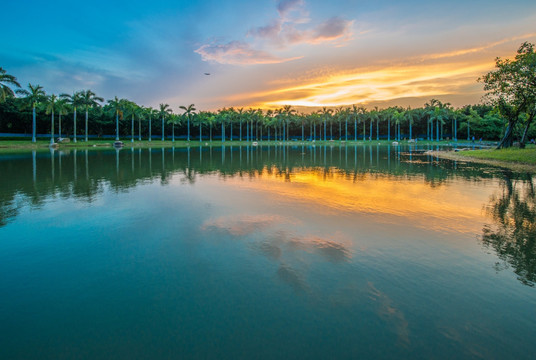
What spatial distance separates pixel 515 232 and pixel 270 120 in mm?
109072

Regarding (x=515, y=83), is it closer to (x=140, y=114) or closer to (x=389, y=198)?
(x=389, y=198)

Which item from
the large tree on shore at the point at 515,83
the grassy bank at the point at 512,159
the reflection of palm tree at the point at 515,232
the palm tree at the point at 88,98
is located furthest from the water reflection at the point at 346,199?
the palm tree at the point at 88,98

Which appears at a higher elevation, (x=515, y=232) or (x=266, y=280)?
(x=515, y=232)

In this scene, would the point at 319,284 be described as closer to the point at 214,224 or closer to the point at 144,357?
the point at 144,357

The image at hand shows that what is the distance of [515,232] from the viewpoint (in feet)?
29.0

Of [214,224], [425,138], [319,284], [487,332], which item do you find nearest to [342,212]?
[214,224]

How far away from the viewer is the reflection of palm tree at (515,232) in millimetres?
6728

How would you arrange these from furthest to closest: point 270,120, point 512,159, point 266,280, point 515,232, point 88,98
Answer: point 270,120, point 88,98, point 512,159, point 515,232, point 266,280

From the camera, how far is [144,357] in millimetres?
3990

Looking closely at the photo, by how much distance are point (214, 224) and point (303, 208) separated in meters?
3.59

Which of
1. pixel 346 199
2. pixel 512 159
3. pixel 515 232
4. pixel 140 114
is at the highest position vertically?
pixel 140 114

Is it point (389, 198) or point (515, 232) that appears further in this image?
point (389, 198)

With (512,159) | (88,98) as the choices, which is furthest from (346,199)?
(88,98)

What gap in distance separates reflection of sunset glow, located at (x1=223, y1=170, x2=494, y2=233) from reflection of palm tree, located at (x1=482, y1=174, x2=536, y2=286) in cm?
53
